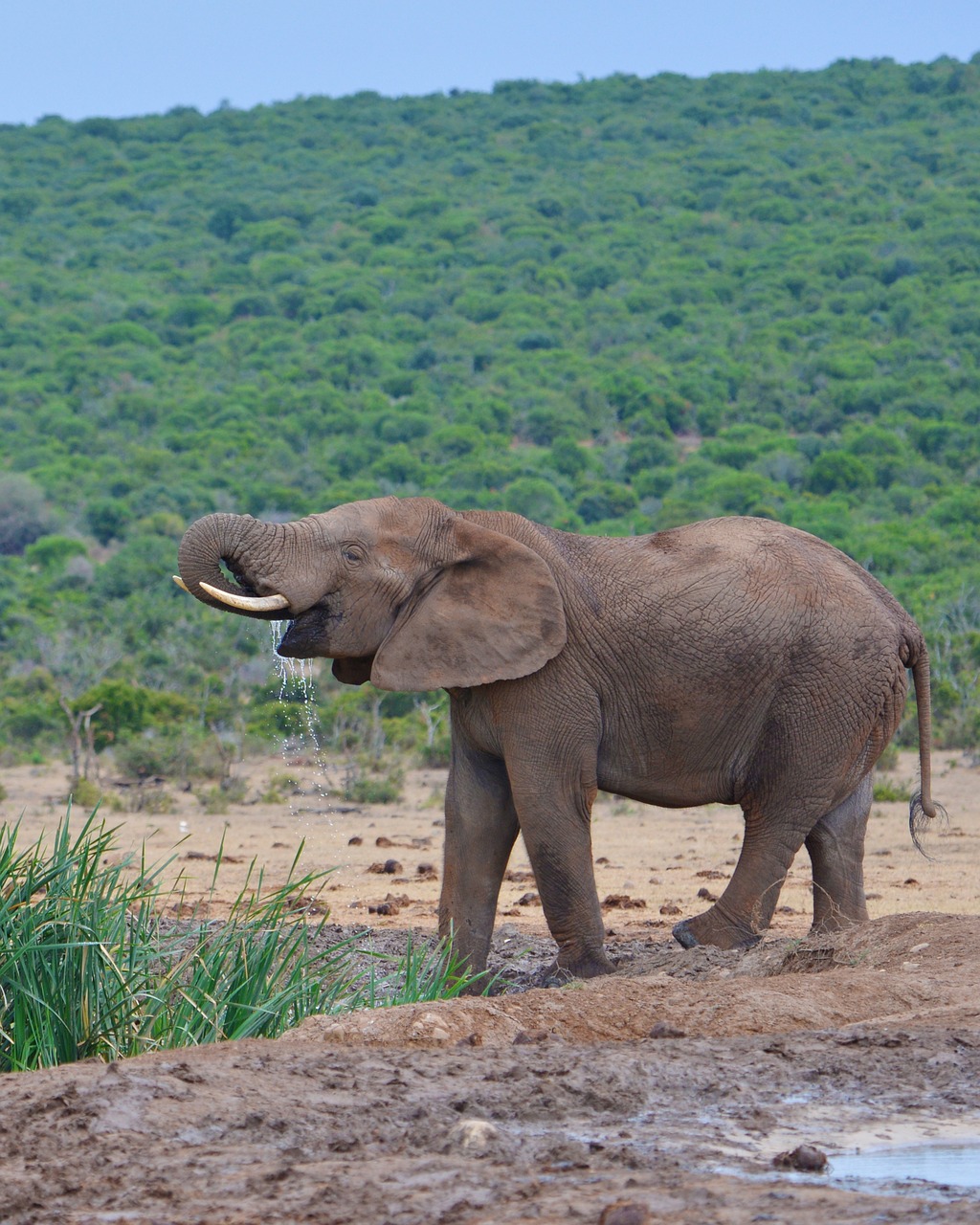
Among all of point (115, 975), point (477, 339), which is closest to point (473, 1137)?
point (115, 975)

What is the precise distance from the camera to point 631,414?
4500 centimetres

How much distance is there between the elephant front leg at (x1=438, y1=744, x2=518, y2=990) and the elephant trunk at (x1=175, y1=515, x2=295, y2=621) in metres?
1.04

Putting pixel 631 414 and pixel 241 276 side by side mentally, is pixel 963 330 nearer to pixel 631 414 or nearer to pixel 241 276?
pixel 631 414

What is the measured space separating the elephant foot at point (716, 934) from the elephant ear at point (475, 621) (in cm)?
126

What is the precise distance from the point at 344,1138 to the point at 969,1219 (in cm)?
132

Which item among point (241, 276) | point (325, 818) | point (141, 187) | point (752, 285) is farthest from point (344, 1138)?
point (141, 187)

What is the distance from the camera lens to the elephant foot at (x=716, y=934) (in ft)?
22.7

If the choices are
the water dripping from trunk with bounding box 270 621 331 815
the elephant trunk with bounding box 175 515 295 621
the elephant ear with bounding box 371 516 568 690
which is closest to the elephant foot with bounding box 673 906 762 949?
the elephant ear with bounding box 371 516 568 690

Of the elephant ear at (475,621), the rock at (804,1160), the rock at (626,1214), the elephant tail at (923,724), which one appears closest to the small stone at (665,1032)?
the rock at (804,1160)

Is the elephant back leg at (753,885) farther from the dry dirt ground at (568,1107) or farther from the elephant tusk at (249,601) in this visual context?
the elephant tusk at (249,601)

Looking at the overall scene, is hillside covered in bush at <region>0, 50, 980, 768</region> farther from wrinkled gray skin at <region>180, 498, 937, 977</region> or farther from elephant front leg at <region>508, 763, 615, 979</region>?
elephant front leg at <region>508, 763, 615, 979</region>

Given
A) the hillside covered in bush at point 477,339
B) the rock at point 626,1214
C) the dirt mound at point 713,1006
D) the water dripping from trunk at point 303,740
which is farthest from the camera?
the hillside covered in bush at point 477,339

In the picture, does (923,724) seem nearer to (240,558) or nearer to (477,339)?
(240,558)

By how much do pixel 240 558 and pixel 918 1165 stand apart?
372 centimetres
